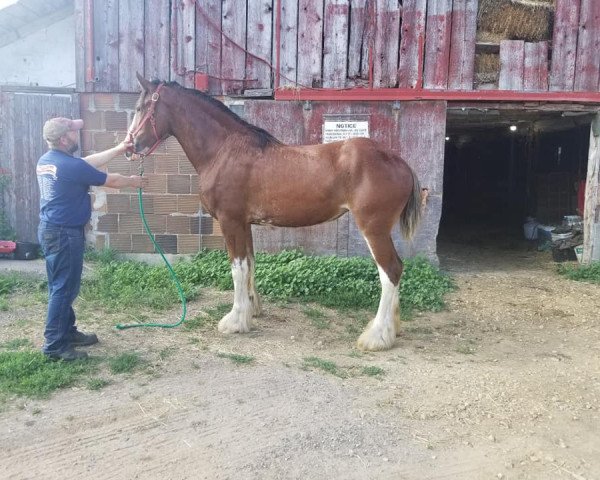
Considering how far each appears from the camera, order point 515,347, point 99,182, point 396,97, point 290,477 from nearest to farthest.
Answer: point 290,477 < point 99,182 < point 515,347 < point 396,97

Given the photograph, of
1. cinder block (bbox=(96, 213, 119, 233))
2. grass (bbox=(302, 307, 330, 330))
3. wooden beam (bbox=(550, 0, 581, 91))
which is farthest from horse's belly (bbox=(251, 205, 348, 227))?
wooden beam (bbox=(550, 0, 581, 91))

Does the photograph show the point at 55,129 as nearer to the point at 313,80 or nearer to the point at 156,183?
the point at 156,183

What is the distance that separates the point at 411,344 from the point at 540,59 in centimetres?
512

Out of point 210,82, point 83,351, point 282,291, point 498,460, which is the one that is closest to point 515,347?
point 498,460

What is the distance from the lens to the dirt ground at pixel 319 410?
2783 millimetres

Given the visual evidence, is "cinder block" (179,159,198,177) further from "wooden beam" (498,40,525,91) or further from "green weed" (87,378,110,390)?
"wooden beam" (498,40,525,91)

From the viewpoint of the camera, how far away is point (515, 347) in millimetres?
4867

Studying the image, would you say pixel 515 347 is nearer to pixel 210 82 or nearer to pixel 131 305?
pixel 131 305

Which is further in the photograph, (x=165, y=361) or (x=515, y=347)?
(x=515, y=347)

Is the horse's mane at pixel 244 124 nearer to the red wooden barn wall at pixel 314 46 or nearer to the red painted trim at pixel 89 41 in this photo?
the red wooden barn wall at pixel 314 46

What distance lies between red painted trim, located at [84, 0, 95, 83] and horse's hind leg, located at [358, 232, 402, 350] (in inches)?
210

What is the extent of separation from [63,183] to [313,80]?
459 cm

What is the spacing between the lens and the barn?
7.44m

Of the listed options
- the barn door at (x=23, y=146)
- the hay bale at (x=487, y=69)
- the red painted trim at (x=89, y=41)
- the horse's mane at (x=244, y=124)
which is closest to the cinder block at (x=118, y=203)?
the barn door at (x=23, y=146)
